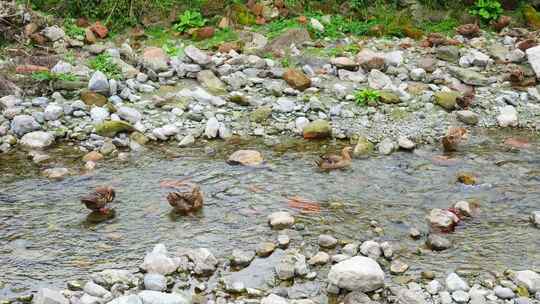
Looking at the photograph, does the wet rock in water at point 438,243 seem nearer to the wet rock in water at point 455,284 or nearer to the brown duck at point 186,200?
the wet rock in water at point 455,284

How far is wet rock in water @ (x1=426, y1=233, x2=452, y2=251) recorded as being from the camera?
5184 mm

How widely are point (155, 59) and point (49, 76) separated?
147cm

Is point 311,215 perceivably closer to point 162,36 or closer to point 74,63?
point 74,63

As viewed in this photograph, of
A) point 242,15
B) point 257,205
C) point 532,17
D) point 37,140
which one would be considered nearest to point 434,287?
point 257,205

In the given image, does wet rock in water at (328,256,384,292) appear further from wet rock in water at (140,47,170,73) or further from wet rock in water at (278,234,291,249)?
wet rock in water at (140,47,170,73)

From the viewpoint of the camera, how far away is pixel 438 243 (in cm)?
519

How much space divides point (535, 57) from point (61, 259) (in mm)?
6787

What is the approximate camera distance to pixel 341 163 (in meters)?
6.69

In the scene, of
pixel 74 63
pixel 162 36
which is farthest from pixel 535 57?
pixel 74 63

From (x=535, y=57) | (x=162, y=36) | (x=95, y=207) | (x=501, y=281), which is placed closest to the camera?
(x=501, y=281)

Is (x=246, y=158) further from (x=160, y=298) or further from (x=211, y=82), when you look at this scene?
(x=160, y=298)

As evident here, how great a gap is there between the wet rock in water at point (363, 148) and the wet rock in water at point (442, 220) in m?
1.53

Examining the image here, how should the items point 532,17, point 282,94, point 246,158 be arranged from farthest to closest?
point 532,17 → point 282,94 → point 246,158

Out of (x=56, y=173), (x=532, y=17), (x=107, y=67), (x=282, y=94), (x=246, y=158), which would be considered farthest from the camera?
(x=532, y=17)
